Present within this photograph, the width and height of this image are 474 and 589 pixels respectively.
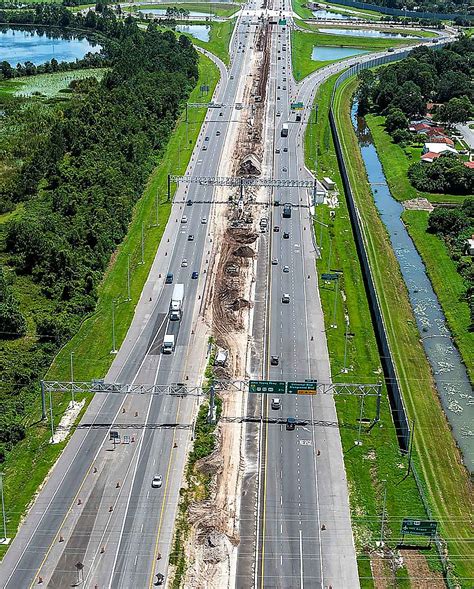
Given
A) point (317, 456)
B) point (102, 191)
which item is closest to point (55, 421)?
point (317, 456)

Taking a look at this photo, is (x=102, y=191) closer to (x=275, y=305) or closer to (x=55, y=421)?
(x=275, y=305)

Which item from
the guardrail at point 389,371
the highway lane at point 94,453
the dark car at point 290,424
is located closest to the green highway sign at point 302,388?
the dark car at point 290,424

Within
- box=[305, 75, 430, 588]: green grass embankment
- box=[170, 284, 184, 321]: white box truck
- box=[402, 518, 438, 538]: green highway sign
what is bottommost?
box=[402, 518, 438, 538]: green highway sign

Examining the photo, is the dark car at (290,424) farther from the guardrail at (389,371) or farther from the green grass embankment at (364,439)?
the guardrail at (389,371)

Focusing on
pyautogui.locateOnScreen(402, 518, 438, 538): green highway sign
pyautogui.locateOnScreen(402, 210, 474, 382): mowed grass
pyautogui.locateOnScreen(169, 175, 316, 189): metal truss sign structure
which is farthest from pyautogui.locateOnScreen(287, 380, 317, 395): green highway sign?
pyautogui.locateOnScreen(169, 175, 316, 189): metal truss sign structure

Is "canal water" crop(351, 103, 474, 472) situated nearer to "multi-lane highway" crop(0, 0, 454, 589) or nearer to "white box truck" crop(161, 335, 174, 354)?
"multi-lane highway" crop(0, 0, 454, 589)

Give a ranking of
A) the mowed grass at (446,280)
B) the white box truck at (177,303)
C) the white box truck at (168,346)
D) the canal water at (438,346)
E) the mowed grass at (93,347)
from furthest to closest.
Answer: the white box truck at (177,303) → the mowed grass at (446,280) → the white box truck at (168,346) → the canal water at (438,346) → the mowed grass at (93,347)
